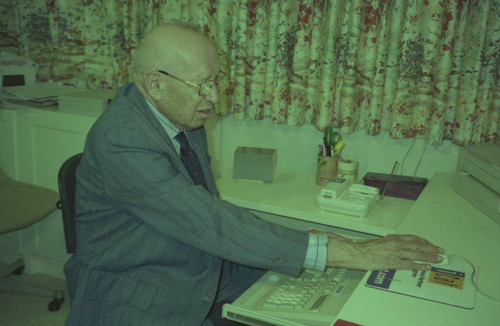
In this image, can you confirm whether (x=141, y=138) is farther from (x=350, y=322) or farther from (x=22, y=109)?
(x=22, y=109)

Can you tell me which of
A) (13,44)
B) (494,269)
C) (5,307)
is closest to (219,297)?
(494,269)

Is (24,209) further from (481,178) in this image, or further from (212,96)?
(481,178)

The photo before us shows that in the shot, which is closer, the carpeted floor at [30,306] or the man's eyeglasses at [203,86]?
the man's eyeglasses at [203,86]

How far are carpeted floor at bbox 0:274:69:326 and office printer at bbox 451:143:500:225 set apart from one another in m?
1.77

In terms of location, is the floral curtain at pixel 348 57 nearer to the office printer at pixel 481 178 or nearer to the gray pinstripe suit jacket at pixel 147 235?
the office printer at pixel 481 178

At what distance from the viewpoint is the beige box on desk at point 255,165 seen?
1861mm

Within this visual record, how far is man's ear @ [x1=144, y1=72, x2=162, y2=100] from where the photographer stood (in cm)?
120

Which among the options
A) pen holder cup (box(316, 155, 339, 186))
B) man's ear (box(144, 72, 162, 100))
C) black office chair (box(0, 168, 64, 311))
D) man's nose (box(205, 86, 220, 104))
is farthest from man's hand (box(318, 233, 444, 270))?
black office chair (box(0, 168, 64, 311))

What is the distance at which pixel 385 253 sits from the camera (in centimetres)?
107

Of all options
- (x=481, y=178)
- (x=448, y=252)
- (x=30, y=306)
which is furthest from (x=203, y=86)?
(x=30, y=306)

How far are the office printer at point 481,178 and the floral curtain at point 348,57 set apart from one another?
10.1 inches

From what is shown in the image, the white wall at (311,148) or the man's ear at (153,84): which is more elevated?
the man's ear at (153,84)

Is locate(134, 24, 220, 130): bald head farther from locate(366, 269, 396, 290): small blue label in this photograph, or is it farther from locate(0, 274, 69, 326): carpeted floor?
locate(0, 274, 69, 326): carpeted floor

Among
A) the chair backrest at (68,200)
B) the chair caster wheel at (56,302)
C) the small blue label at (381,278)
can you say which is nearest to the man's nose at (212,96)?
the chair backrest at (68,200)
